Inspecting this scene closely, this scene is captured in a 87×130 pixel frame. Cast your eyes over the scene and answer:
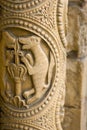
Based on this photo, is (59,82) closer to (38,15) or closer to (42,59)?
(42,59)

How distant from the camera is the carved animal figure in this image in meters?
1.10

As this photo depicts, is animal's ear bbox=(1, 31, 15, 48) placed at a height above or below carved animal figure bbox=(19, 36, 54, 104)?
above

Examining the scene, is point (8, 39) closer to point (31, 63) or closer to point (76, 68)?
point (31, 63)

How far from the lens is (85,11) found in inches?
51.4

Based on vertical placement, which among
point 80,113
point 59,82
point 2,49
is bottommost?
point 80,113

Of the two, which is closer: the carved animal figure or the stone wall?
the carved animal figure

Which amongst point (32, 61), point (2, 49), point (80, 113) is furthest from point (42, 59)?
point (80, 113)

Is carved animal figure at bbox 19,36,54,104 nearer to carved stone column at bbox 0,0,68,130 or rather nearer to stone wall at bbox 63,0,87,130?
carved stone column at bbox 0,0,68,130

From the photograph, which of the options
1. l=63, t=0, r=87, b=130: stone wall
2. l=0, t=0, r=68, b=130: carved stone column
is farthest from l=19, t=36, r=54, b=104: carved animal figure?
l=63, t=0, r=87, b=130: stone wall

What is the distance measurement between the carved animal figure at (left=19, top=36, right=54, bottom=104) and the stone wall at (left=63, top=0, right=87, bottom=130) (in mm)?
221

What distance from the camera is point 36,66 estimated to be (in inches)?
44.3

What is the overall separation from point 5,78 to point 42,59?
0.50ft

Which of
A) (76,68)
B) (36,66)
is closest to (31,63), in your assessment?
(36,66)

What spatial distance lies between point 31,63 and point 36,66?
0.02m
